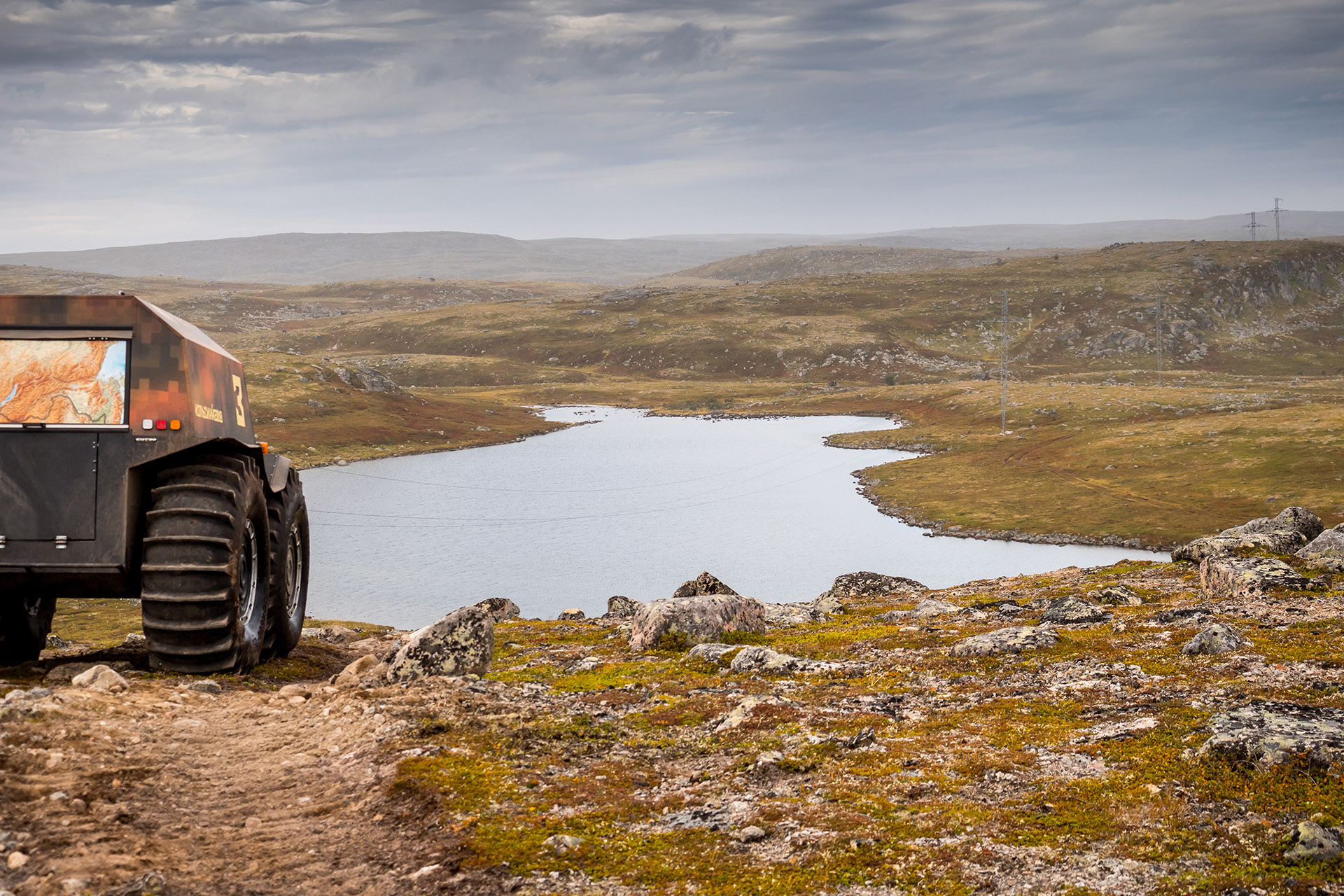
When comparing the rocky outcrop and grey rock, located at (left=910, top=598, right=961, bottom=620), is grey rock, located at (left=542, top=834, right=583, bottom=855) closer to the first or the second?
grey rock, located at (left=910, top=598, right=961, bottom=620)

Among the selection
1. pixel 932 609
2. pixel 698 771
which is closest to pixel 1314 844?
pixel 698 771

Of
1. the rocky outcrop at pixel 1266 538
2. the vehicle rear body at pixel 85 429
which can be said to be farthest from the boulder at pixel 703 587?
the vehicle rear body at pixel 85 429

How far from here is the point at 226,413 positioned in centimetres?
1625

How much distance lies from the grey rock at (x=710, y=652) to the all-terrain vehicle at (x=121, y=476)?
10087 mm

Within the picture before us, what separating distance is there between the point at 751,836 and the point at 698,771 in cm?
257

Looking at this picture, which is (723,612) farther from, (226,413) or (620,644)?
(226,413)

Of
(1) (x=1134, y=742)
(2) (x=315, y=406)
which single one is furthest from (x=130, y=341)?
(2) (x=315, y=406)

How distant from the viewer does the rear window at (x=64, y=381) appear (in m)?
13.6

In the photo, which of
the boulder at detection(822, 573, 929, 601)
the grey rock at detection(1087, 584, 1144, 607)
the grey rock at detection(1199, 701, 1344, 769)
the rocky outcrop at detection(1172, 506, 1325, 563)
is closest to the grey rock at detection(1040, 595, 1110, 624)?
the grey rock at detection(1087, 584, 1144, 607)

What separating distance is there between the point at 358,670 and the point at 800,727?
8463mm

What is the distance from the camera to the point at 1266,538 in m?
32.1

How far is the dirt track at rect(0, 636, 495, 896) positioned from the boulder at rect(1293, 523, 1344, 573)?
26.3m

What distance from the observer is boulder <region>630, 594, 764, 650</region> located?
79.2 ft

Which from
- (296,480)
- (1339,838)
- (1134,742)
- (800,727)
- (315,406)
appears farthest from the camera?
(315,406)
